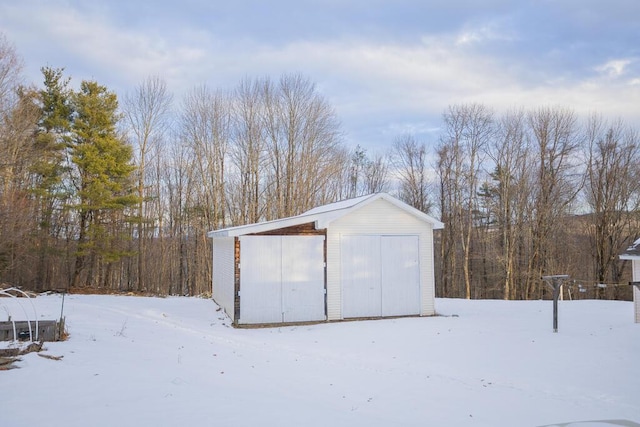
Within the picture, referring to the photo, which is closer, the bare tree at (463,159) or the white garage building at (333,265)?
the white garage building at (333,265)

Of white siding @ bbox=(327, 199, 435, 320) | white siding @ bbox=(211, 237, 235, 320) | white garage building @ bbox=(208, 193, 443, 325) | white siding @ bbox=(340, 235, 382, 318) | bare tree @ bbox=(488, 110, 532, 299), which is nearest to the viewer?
white garage building @ bbox=(208, 193, 443, 325)

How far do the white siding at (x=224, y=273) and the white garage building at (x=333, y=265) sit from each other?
0.03 metres

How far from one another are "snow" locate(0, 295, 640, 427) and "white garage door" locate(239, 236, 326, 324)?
605mm

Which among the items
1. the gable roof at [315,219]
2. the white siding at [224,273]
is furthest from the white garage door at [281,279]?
the white siding at [224,273]

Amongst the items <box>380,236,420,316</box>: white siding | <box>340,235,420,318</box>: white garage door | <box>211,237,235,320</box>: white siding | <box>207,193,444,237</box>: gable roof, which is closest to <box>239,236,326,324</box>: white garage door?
<box>207,193,444,237</box>: gable roof

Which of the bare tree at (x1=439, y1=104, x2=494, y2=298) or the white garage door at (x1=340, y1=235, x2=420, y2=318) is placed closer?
the white garage door at (x1=340, y1=235, x2=420, y2=318)

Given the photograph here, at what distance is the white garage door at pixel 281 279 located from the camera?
1216 cm

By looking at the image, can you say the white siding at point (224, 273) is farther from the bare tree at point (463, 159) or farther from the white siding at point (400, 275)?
the bare tree at point (463, 159)

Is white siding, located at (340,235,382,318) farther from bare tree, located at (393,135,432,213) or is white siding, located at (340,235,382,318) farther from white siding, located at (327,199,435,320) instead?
bare tree, located at (393,135,432,213)

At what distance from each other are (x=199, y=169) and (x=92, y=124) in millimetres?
7179

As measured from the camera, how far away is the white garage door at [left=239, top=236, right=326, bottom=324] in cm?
1216

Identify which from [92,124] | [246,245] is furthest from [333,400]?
[92,124]

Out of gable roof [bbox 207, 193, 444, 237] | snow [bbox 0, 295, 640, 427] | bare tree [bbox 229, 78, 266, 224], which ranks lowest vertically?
snow [bbox 0, 295, 640, 427]

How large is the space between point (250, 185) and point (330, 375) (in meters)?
20.6
